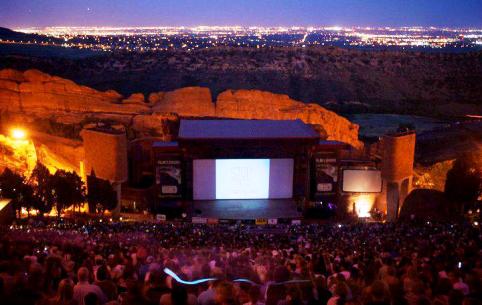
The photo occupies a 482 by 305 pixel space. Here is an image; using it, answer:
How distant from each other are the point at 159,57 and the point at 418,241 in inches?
3063

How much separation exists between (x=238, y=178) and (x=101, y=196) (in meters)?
7.55

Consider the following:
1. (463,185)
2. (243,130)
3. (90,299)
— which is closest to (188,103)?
(243,130)

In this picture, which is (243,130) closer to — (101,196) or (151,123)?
(151,123)

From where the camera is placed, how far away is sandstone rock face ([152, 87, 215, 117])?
38.2 metres

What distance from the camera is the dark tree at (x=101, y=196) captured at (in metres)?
26.5

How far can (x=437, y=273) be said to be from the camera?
8.53 meters

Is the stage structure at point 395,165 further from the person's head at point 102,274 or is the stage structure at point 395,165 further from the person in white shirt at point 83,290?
the person in white shirt at point 83,290

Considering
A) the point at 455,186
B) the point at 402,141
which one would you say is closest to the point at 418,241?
the point at 455,186

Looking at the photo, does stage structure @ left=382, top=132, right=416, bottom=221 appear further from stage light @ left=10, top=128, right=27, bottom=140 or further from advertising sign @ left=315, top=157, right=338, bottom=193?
stage light @ left=10, top=128, right=27, bottom=140

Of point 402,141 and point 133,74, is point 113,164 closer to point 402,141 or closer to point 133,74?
point 402,141

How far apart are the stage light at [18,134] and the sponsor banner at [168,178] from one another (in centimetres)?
849

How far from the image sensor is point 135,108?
37688 mm

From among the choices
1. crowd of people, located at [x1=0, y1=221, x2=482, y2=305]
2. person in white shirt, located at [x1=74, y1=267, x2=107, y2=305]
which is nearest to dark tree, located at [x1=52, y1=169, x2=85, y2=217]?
crowd of people, located at [x1=0, y1=221, x2=482, y2=305]

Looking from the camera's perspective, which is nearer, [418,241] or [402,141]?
[418,241]
